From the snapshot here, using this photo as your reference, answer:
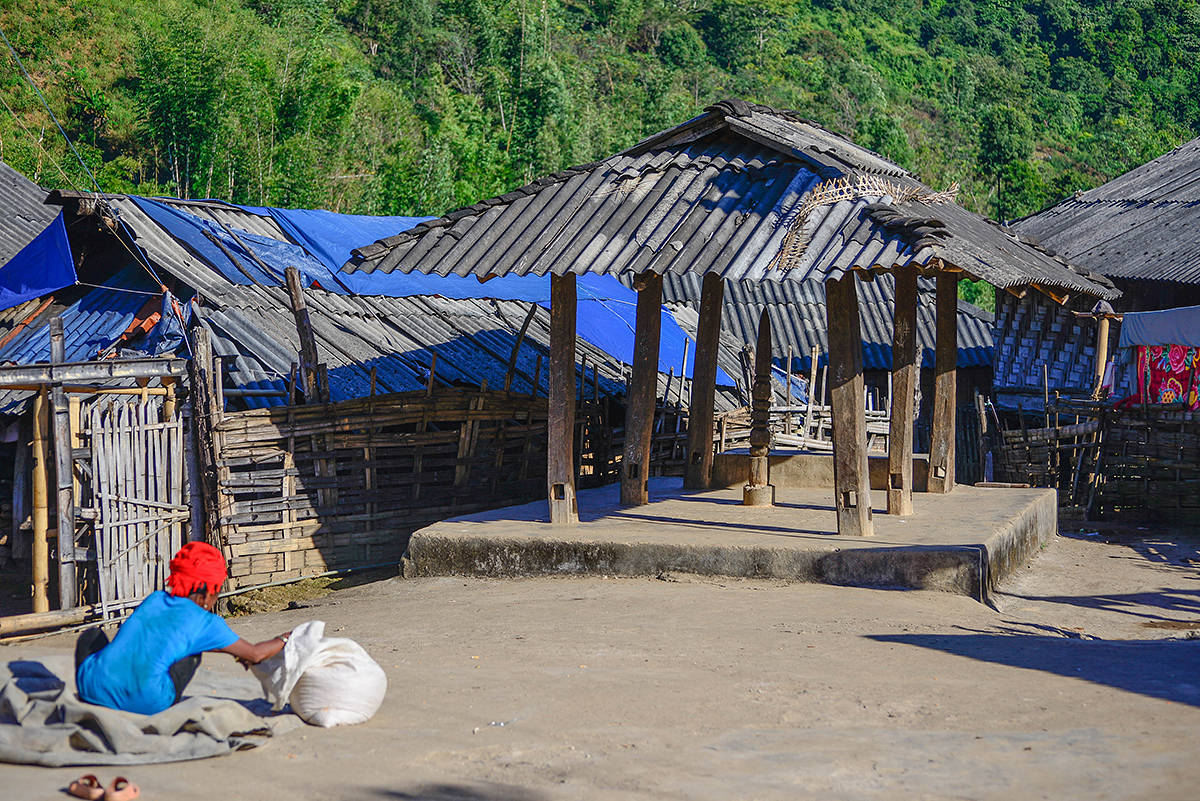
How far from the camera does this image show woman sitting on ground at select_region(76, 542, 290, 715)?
16.0 feet

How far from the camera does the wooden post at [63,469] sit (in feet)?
31.1

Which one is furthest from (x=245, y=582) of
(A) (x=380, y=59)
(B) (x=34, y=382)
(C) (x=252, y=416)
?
(A) (x=380, y=59)

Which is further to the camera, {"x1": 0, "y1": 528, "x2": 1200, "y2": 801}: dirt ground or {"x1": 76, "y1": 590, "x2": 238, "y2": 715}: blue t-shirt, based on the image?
{"x1": 76, "y1": 590, "x2": 238, "y2": 715}: blue t-shirt

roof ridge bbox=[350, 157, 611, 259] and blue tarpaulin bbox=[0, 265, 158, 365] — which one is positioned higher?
roof ridge bbox=[350, 157, 611, 259]

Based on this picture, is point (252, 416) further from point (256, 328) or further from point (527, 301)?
point (527, 301)

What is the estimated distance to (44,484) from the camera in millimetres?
9852

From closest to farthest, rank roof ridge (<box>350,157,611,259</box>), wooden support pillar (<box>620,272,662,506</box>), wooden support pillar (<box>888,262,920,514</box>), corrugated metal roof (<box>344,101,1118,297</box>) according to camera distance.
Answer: corrugated metal roof (<box>344,101,1118,297</box>)
roof ridge (<box>350,157,611,259</box>)
wooden support pillar (<box>888,262,920,514</box>)
wooden support pillar (<box>620,272,662,506</box>)

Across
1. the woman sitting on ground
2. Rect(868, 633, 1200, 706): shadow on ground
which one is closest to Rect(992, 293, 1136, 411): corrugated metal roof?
Rect(868, 633, 1200, 706): shadow on ground

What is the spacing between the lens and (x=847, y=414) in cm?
887

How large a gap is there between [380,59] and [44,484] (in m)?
29.5

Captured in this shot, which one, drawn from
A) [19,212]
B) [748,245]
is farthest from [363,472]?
[19,212]

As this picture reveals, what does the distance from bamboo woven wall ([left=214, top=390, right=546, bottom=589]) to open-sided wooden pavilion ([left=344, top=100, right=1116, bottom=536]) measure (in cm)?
218

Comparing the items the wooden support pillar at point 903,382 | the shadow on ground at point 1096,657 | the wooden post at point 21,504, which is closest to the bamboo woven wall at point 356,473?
the wooden post at point 21,504

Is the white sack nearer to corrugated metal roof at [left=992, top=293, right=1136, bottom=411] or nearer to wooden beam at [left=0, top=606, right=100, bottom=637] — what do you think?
wooden beam at [left=0, top=606, right=100, bottom=637]
